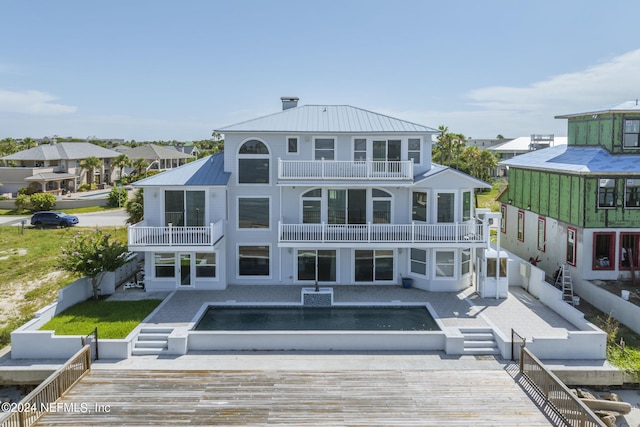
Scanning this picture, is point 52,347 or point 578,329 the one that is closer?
point 52,347

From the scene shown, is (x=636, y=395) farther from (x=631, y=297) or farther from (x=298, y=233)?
(x=298, y=233)

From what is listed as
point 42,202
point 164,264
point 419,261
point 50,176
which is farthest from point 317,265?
point 50,176

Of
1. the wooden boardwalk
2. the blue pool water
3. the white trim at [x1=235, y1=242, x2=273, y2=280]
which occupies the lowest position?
the wooden boardwalk

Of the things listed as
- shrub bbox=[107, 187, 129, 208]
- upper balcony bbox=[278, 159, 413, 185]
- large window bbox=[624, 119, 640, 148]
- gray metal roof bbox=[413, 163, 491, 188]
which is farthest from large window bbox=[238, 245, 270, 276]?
shrub bbox=[107, 187, 129, 208]

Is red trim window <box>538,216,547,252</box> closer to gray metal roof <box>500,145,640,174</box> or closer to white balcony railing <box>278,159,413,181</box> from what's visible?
gray metal roof <box>500,145,640,174</box>

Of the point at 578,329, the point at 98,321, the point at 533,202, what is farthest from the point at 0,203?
the point at 578,329

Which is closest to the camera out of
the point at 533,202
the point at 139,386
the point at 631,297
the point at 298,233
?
the point at 139,386

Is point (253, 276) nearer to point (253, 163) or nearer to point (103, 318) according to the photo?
point (253, 163)
